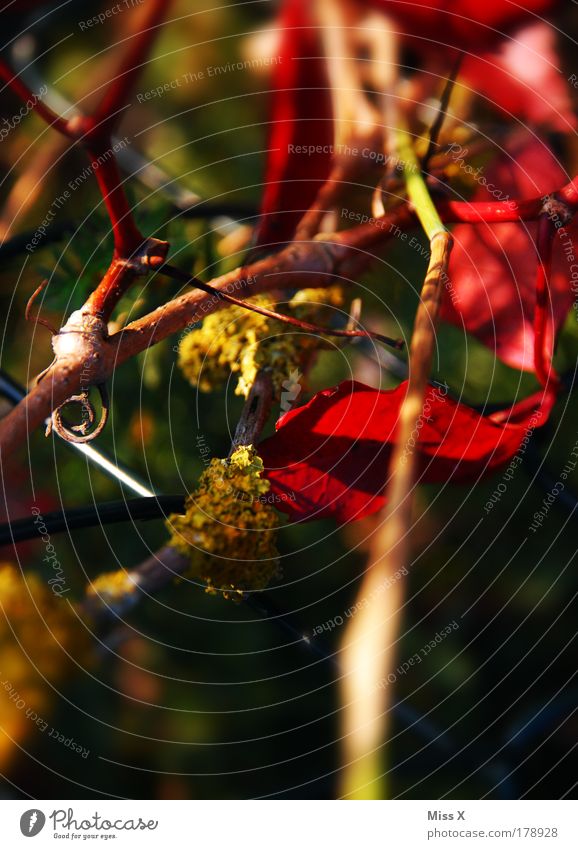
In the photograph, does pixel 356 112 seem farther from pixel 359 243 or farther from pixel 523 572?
pixel 523 572

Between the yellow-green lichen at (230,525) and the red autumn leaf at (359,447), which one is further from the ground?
the red autumn leaf at (359,447)

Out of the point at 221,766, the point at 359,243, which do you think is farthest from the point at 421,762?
the point at 359,243

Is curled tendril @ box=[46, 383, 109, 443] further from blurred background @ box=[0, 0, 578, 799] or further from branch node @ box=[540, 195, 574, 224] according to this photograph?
branch node @ box=[540, 195, 574, 224]

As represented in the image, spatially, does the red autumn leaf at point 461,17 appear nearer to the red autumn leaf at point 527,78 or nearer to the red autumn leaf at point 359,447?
the red autumn leaf at point 527,78
